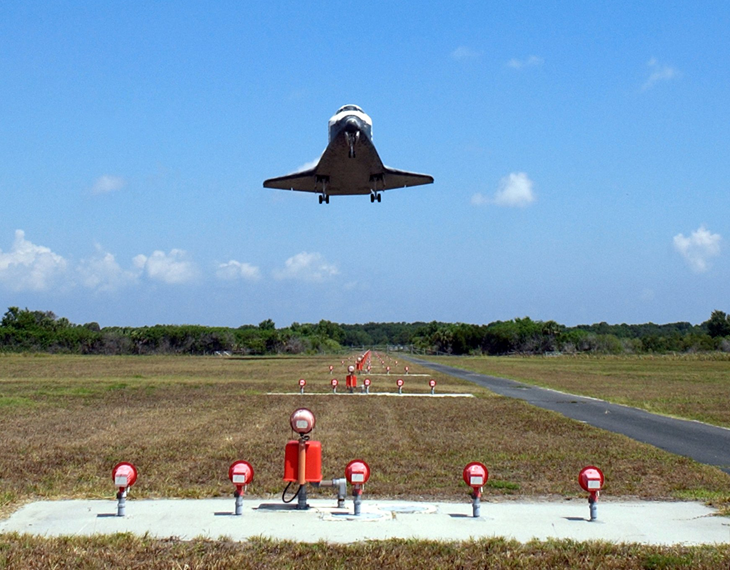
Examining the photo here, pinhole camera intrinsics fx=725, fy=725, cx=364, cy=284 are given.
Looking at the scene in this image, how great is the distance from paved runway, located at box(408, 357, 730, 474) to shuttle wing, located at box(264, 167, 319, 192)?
13984mm

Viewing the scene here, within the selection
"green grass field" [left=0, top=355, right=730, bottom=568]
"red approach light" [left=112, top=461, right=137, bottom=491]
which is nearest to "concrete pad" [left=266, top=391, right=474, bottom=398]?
"green grass field" [left=0, top=355, right=730, bottom=568]

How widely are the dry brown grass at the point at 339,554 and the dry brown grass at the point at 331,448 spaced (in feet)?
9.42

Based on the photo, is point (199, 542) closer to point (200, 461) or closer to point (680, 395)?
point (200, 461)

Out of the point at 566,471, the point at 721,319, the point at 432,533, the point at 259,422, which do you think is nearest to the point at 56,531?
the point at 432,533

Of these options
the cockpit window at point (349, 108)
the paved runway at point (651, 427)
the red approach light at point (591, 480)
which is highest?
the cockpit window at point (349, 108)

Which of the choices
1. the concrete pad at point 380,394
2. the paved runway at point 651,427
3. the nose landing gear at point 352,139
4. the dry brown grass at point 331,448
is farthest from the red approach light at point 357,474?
the concrete pad at point 380,394

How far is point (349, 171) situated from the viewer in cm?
3244

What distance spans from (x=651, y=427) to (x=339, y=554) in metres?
17.0

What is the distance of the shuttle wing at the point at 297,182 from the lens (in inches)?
1355

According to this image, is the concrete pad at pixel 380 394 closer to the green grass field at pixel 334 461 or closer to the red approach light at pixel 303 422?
the green grass field at pixel 334 461

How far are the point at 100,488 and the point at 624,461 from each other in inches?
395

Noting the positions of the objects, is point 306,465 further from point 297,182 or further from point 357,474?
point 297,182

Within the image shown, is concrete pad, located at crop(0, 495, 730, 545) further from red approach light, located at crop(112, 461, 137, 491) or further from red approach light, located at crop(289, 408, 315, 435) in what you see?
red approach light, located at crop(289, 408, 315, 435)

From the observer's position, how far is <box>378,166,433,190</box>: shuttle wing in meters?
34.5
